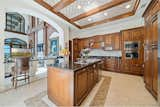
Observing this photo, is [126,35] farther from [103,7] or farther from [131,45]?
[103,7]

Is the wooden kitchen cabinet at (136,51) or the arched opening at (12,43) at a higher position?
the arched opening at (12,43)

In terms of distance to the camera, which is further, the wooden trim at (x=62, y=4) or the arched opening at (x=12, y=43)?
the arched opening at (x=12, y=43)

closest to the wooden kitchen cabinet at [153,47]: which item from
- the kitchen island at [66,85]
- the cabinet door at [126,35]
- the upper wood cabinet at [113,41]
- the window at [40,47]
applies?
the kitchen island at [66,85]

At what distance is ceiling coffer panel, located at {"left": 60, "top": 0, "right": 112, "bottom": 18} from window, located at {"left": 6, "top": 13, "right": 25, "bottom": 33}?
8.46 m

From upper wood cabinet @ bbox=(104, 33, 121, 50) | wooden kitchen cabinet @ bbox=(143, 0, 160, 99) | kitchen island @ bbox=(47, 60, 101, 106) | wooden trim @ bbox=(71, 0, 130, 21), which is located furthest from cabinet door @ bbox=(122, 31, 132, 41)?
kitchen island @ bbox=(47, 60, 101, 106)

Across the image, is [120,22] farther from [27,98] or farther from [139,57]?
[27,98]

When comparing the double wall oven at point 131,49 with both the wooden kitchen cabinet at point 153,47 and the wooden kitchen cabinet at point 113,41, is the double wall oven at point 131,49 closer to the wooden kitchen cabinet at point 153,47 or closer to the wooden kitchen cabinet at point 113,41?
the wooden kitchen cabinet at point 113,41

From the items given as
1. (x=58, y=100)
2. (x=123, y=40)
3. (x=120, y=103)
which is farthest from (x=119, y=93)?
(x=123, y=40)

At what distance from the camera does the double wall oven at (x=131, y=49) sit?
18.3ft

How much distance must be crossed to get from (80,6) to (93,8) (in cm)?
64

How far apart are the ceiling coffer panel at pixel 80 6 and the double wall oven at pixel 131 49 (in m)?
2.58

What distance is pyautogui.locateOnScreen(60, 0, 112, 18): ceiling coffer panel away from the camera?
4.63m

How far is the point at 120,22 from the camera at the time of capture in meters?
6.61

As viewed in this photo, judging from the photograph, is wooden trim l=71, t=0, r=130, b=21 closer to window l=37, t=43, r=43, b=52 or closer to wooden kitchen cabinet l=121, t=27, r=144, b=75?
wooden kitchen cabinet l=121, t=27, r=144, b=75
